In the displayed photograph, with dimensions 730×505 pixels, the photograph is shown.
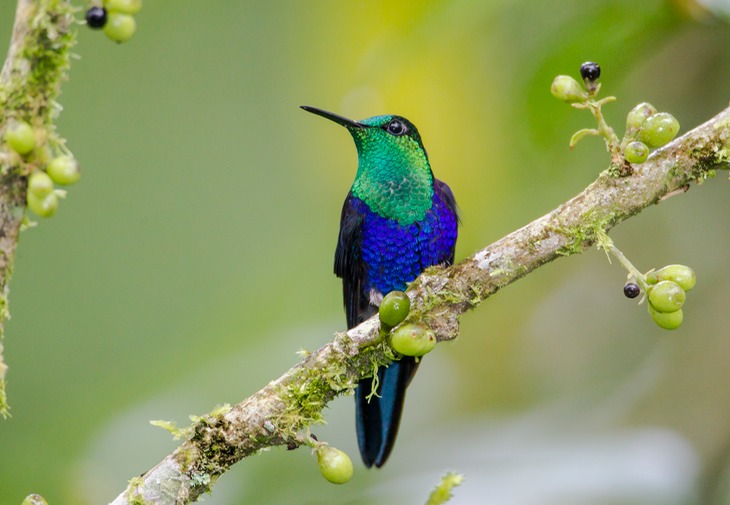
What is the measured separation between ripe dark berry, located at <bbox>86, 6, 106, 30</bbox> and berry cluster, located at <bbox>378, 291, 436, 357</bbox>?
0.68m

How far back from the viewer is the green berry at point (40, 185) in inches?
46.9

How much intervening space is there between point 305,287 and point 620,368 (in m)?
1.27

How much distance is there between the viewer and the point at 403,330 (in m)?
1.66

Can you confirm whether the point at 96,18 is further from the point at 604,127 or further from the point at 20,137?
the point at 604,127

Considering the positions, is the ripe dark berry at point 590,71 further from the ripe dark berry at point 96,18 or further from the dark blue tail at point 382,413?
the dark blue tail at point 382,413

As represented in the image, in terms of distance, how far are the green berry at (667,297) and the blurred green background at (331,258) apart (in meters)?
0.82

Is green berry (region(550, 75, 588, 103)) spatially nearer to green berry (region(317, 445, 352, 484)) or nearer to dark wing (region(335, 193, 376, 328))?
green berry (region(317, 445, 352, 484))

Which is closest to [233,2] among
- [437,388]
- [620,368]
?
[437,388]

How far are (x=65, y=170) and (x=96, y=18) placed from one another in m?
0.22

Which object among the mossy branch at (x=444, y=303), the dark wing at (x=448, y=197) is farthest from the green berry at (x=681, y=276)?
the dark wing at (x=448, y=197)

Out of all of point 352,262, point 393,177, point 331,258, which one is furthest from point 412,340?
point 331,258

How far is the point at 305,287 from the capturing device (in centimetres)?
370

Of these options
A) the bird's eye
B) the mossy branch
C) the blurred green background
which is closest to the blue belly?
the blurred green background

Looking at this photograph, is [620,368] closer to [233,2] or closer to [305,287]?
[305,287]
